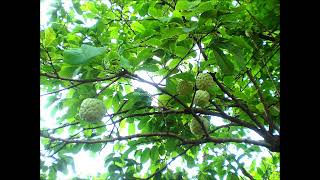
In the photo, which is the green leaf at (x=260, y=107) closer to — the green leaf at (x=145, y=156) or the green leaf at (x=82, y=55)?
the green leaf at (x=145, y=156)

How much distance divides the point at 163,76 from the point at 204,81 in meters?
0.21

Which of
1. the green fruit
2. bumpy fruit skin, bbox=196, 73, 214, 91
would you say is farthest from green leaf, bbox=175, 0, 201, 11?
the green fruit

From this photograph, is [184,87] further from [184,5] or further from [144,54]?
[184,5]

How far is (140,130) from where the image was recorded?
251 centimetres

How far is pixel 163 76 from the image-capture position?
195cm

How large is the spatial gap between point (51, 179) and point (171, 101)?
874 mm

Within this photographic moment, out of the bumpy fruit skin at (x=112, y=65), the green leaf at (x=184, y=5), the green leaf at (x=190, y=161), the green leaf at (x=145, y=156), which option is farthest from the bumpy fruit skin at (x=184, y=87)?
the green leaf at (x=190, y=161)

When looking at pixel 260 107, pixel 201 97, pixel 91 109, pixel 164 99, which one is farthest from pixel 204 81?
pixel 91 109

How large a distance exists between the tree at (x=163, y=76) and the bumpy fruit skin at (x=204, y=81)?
0.09ft
